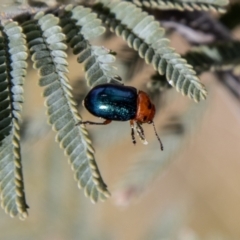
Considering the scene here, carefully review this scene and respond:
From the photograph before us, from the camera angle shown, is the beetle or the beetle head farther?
the beetle head

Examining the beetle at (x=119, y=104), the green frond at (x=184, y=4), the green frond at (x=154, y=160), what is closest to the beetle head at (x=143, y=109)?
the beetle at (x=119, y=104)

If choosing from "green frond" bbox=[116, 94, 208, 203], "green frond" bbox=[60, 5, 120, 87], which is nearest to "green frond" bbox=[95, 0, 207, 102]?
"green frond" bbox=[60, 5, 120, 87]

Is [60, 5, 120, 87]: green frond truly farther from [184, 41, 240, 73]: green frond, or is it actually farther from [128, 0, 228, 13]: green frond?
[184, 41, 240, 73]: green frond

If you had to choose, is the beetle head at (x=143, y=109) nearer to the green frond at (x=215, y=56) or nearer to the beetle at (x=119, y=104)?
the beetle at (x=119, y=104)

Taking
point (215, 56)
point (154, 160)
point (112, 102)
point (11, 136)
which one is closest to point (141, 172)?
point (154, 160)

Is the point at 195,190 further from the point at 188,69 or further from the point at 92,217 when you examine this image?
the point at 188,69

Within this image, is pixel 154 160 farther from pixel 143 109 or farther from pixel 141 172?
pixel 143 109
